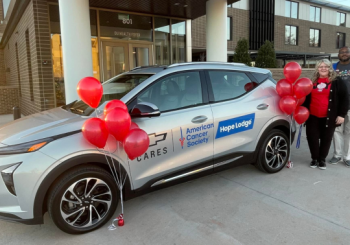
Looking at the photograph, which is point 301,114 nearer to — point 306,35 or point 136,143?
point 136,143

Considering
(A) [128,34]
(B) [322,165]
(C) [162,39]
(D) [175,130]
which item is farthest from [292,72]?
(C) [162,39]

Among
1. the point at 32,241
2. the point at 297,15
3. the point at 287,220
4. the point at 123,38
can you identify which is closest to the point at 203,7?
the point at 123,38

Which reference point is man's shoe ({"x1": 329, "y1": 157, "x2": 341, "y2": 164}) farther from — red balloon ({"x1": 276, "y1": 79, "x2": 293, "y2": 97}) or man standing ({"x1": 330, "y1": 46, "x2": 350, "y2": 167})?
red balloon ({"x1": 276, "y1": 79, "x2": 293, "y2": 97})

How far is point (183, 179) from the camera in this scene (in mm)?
3576

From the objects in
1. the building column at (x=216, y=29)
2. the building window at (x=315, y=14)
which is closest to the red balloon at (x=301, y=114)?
the building column at (x=216, y=29)

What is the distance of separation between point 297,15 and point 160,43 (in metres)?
20.1

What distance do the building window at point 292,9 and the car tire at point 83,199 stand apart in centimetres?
2659

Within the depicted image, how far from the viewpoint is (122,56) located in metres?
10.2

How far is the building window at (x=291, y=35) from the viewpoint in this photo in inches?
996

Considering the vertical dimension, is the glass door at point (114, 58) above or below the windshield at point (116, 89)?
above

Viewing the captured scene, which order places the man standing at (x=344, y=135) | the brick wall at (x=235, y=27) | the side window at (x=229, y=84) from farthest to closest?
the brick wall at (x=235, y=27) → the man standing at (x=344, y=135) → the side window at (x=229, y=84)

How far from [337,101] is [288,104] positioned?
0.93 meters

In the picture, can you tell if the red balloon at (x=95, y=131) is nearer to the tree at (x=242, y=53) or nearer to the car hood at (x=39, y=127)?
the car hood at (x=39, y=127)

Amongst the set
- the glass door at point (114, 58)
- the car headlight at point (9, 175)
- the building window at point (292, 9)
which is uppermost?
the building window at point (292, 9)
